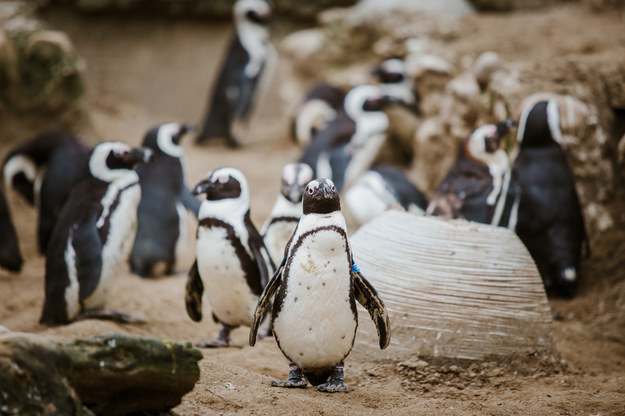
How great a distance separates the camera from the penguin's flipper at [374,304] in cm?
320

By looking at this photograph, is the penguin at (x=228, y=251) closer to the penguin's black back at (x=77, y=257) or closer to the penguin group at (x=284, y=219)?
the penguin group at (x=284, y=219)

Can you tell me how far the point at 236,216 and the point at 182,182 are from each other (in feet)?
6.60

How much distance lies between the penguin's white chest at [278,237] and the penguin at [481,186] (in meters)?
1.09

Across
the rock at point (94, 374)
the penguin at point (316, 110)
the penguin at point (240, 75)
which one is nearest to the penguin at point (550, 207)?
the rock at point (94, 374)

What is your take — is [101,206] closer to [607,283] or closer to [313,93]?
[607,283]

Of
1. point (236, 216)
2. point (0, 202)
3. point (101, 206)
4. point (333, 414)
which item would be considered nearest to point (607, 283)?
Answer: point (236, 216)

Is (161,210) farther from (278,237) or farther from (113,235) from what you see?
(278,237)

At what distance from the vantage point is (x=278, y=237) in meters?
4.56

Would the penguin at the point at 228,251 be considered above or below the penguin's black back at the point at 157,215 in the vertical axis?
above

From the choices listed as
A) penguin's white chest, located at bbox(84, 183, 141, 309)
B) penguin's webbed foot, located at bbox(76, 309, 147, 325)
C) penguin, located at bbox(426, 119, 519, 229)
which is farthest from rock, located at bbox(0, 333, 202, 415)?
penguin, located at bbox(426, 119, 519, 229)

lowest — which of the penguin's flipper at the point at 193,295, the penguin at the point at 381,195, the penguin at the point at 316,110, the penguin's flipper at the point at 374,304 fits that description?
the penguin at the point at 316,110

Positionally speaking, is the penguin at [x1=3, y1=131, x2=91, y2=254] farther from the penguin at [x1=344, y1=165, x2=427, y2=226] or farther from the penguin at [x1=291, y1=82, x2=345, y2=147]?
the penguin at [x1=291, y1=82, x2=345, y2=147]

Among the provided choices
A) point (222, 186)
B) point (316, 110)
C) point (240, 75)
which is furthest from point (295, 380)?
point (240, 75)

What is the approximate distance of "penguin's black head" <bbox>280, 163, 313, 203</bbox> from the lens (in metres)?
4.47
